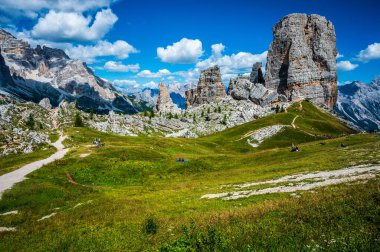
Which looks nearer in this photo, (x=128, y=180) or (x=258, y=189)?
(x=258, y=189)

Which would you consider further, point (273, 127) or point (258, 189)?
point (273, 127)

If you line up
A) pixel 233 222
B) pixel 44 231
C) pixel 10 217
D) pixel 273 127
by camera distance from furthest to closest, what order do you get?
A: pixel 273 127 < pixel 10 217 < pixel 44 231 < pixel 233 222

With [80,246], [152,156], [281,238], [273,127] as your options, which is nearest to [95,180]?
[152,156]

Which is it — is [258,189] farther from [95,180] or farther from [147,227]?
[95,180]

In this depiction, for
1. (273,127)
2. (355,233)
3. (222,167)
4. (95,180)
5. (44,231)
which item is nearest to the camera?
(355,233)

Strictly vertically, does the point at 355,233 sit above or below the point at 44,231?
above

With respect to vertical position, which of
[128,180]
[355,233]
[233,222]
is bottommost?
[128,180]

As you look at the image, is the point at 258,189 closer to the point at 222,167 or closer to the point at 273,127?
the point at 222,167

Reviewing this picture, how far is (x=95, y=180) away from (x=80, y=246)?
121 feet

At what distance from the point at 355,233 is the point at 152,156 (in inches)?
2438

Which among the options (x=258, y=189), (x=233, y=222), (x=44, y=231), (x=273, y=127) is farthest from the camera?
(x=273, y=127)

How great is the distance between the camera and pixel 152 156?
71.8 meters

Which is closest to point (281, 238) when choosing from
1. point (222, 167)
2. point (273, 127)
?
point (222, 167)

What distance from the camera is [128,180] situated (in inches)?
2110
